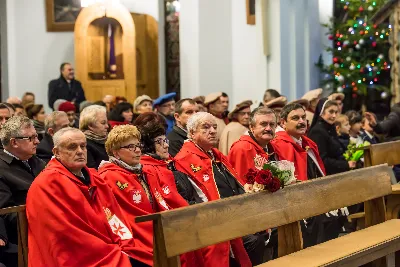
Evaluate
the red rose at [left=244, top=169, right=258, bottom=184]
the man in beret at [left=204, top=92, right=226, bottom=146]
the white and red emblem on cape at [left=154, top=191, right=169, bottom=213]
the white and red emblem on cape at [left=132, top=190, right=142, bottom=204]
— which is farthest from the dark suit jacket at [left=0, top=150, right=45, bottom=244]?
the man in beret at [left=204, top=92, right=226, bottom=146]

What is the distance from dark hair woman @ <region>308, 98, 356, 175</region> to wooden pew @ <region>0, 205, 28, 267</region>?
14.4 feet

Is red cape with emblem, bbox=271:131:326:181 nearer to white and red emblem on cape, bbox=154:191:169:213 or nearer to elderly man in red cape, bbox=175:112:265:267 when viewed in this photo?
elderly man in red cape, bbox=175:112:265:267

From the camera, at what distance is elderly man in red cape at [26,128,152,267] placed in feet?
17.0

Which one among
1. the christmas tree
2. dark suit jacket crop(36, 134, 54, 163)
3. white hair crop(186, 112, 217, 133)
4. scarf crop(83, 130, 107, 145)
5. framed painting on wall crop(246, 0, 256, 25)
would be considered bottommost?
dark suit jacket crop(36, 134, 54, 163)

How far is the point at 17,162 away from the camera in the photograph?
612cm

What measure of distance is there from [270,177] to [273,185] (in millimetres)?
59

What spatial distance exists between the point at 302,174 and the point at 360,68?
27.6 feet

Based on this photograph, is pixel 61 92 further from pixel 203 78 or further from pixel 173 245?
pixel 173 245

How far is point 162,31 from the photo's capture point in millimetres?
17266

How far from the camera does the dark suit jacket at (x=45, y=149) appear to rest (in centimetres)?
739

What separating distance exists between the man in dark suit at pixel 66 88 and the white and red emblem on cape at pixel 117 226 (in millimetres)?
9654

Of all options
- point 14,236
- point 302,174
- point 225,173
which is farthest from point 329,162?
point 14,236

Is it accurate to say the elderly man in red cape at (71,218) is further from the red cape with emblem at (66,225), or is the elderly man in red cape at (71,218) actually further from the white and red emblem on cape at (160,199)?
the white and red emblem on cape at (160,199)

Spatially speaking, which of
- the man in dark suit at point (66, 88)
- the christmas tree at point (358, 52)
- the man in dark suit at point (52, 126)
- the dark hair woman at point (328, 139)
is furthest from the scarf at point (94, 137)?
the christmas tree at point (358, 52)
